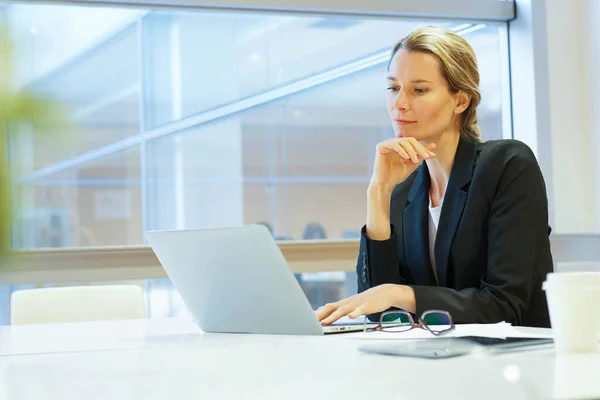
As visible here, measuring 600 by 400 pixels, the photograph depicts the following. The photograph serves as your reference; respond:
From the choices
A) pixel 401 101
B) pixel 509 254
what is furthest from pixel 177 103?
pixel 509 254

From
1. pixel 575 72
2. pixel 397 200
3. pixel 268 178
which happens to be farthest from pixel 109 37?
pixel 575 72

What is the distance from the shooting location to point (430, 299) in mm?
1812

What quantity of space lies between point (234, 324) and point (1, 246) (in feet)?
3.08

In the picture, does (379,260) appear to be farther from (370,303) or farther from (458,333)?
(458,333)

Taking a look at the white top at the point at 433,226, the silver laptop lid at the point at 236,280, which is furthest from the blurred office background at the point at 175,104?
the silver laptop lid at the point at 236,280

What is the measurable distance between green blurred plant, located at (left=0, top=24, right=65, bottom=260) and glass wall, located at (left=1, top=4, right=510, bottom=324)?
0.08 metres

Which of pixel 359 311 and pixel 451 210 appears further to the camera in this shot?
pixel 451 210

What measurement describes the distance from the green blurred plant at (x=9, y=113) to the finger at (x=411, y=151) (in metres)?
1.05

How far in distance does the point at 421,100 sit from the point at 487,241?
40cm

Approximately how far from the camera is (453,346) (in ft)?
4.04

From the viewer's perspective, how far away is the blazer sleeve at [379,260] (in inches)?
83.0

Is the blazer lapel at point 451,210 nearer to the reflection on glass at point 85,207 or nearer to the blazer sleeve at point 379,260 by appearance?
the blazer sleeve at point 379,260

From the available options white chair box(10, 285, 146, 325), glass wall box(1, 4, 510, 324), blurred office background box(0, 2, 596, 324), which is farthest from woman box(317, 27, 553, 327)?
glass wall box(1, 4, 510, 324)

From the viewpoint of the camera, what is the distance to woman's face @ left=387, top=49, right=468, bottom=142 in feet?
7.26
